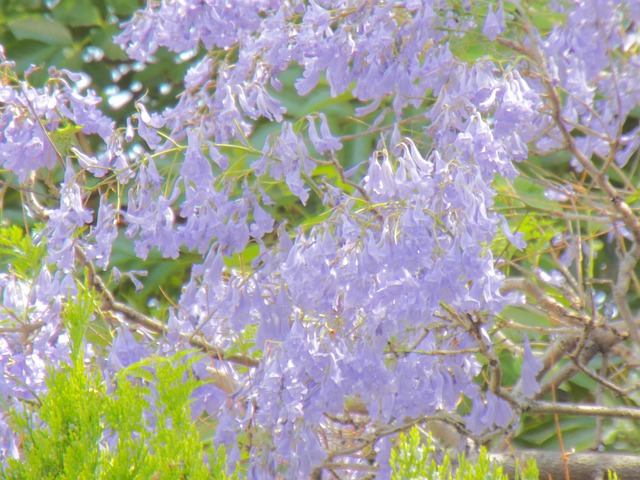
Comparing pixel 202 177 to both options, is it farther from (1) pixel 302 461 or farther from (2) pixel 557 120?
(2) pixel 557 120

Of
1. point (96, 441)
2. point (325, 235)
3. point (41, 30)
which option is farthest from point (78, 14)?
point (96, 441)

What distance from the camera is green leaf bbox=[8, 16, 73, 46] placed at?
281cm

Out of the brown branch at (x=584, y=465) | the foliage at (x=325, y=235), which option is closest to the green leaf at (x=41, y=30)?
the foliage at (x=325, y=235)

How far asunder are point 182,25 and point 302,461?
2.26ft

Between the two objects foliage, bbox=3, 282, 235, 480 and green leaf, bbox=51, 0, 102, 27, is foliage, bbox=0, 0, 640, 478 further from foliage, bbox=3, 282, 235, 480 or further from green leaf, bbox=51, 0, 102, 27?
green leaf, bbox=51, 0, 102, 27

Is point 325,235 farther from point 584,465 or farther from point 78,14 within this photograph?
point 78,14

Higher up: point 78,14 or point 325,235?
point 325,235

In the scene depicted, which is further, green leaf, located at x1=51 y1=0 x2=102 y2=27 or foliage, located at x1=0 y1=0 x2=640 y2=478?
green leaf, located at x1=51 y1=0 x2=102 y2=27

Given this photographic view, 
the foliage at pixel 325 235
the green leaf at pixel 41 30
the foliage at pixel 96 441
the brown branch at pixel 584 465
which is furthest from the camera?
the green leaf at pixel 41 30

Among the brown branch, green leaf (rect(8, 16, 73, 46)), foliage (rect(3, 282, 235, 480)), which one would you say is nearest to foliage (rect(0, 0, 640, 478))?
foliage (rect(3, 282, 235, 480))

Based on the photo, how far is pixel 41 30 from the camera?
9.25 ft

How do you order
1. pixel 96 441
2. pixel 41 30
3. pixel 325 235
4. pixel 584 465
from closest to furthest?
1. pixel 96 441
2. pixel 325 235
3. pixel 584 465
4. pixel 41 30

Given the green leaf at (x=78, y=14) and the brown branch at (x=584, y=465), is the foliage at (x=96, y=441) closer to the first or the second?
the brown branch at (x=584, y=465)

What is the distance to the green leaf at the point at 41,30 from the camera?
9.22ft
